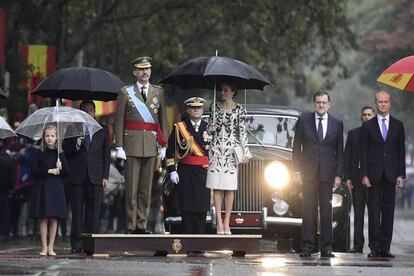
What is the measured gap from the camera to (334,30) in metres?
36.7

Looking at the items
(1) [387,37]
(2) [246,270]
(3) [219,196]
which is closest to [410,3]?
(1) [387,37]

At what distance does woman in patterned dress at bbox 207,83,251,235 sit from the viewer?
18.1 metres

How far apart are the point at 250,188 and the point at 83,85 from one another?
323 cm

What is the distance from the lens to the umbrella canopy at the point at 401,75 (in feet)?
59.5

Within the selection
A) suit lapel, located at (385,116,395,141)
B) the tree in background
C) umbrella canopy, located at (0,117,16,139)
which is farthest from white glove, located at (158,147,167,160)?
the tree in background

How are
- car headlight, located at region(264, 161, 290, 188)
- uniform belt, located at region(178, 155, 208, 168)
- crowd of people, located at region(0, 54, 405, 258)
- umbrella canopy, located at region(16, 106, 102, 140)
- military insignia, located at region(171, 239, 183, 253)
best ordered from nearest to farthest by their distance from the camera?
military insignia, located at region(171, 239, 183, 253), crowd of people, located at region(0, 54, 405, 258), umbrella canopy, located at region(16, 106, 102, 140), uniform belt, located at region(178, 155, 208, 168), car headlight, located at region(264, 161, 290, 188)

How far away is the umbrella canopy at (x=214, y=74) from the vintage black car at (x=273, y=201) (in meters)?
2.01

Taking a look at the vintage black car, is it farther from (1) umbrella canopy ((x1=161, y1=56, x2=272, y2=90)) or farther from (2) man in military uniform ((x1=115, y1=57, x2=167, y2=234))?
(2) man in military uniform ((x1=115, y1=57, x2=167, y2=234))

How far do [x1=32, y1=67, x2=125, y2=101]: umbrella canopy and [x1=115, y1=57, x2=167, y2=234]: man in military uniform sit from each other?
1.00m

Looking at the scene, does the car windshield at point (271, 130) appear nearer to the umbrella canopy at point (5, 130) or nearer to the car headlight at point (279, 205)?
the car headlight at point (279, 205)

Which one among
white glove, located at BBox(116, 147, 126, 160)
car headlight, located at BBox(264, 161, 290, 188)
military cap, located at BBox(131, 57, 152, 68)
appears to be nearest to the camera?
white glove, located at BBox(116, 147, 126, 160)

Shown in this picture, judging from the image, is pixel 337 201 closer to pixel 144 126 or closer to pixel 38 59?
pixel 144 126

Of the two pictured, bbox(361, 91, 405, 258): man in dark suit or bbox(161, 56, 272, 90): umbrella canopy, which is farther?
bbox(361, 91, 405, 258): man in dark suit

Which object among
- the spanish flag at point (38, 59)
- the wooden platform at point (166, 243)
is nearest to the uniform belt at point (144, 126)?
the wooden platform at point (166, 243)
